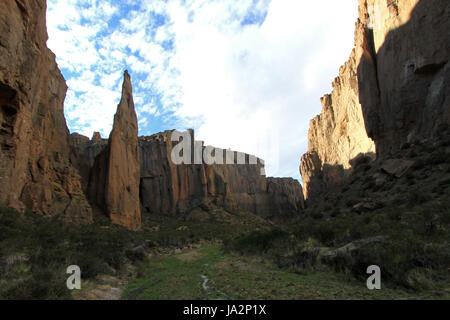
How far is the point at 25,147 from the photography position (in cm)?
1609

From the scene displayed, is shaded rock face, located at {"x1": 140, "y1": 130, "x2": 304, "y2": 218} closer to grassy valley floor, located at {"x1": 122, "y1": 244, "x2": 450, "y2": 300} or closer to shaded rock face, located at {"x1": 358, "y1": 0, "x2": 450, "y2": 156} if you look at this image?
shaded rock face, located at {"x1": 358, "y1": 0, "x2": 450, "y2": 156}

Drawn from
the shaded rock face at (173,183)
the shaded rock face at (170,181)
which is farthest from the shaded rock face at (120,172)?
the shaded rock face at (173,183)

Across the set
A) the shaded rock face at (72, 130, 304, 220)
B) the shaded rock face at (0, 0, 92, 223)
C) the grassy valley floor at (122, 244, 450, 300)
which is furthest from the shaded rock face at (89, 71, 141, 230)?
the grassy valley floor at (122, 244, 450, 300)

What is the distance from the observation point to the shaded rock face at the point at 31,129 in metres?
13.8

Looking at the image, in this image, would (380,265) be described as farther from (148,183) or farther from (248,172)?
(248,172)

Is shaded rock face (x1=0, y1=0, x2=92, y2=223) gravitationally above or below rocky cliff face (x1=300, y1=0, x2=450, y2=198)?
below

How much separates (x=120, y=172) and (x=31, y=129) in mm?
16590

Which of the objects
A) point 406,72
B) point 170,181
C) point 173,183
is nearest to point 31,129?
point 406,72

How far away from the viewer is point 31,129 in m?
17.3

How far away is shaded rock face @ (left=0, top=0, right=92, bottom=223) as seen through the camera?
45.3ft

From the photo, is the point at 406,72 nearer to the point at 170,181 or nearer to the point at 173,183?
the point at 173,183

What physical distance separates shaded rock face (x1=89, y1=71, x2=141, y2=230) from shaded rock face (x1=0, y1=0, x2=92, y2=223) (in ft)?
20.4

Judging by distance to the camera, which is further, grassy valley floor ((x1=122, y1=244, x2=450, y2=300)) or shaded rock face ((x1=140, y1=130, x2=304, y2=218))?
shaded rock face ((x1=140, y1=130, x2=304, y2=218))
